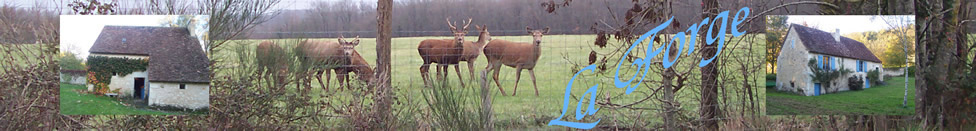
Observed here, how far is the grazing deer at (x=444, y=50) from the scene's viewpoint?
Result: 25.0ft

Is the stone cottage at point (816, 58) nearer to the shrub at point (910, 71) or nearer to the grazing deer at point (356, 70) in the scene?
the shrub at point (910, 71)

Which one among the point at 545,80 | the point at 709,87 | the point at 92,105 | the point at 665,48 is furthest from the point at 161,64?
the point at 709,87

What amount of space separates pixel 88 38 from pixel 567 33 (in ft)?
12.7

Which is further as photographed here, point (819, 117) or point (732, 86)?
point (819, 117)

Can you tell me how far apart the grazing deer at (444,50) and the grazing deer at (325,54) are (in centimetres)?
69

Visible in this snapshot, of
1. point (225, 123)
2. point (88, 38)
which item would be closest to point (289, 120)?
point (225, 123)

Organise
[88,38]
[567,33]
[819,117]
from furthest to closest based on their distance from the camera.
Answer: [567,33] < [819,117] < [88,38]

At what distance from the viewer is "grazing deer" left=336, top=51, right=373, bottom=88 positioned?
6805 millimetres

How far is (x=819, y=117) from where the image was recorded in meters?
7.09

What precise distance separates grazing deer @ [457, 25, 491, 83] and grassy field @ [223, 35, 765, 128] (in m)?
0.07

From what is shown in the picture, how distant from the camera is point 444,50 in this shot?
7.64 metres

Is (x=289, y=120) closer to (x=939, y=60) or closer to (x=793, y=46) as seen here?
(x=793, y=46)

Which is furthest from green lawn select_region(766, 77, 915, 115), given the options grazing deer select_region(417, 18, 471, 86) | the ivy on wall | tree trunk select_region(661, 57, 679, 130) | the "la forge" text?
the ivy on wall

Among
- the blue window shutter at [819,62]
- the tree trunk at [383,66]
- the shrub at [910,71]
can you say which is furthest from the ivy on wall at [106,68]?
the shrub at [910,71]
